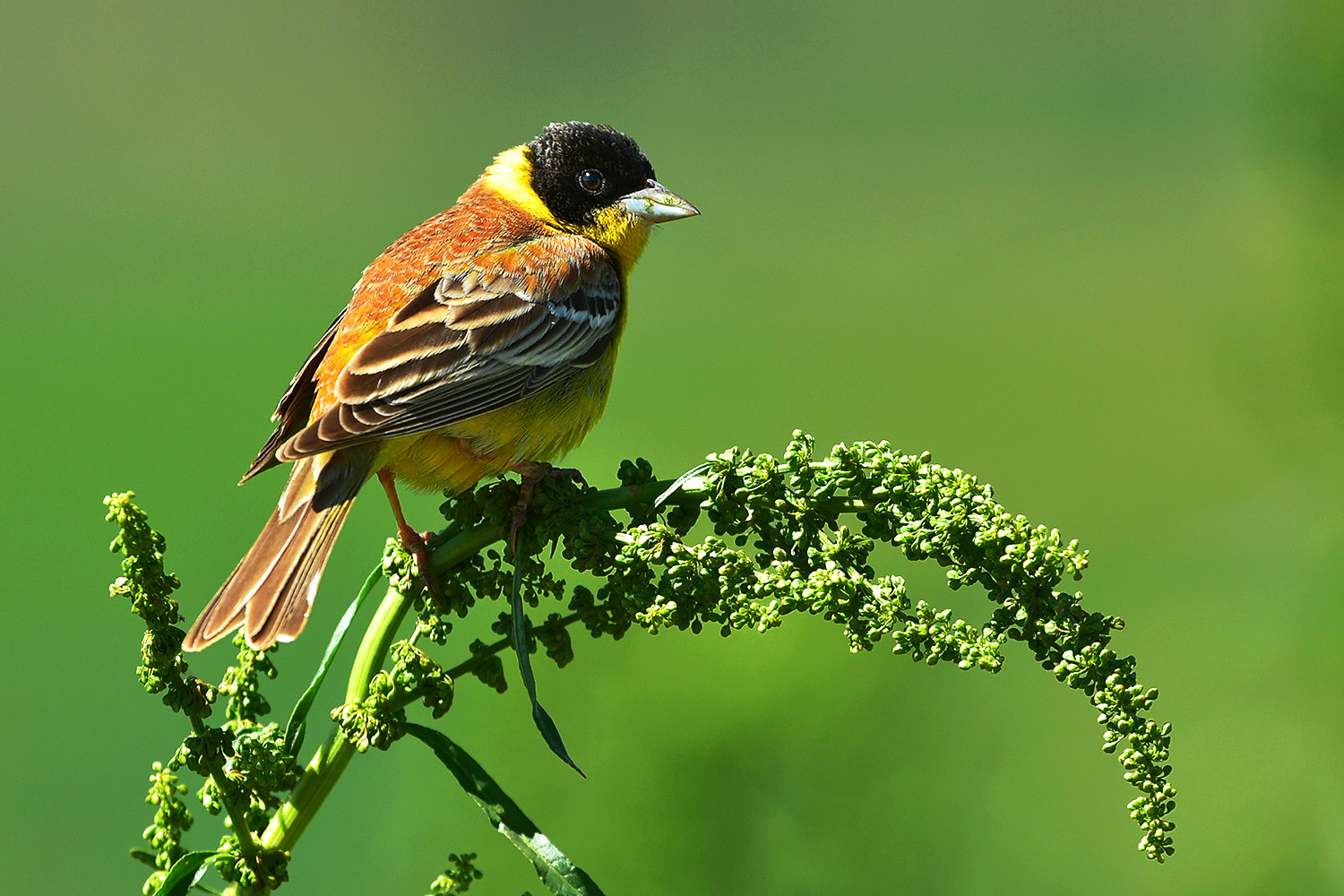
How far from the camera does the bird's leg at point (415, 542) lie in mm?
1928

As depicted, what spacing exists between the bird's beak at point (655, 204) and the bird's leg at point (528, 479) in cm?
122

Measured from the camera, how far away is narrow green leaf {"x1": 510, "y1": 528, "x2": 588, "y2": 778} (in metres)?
1.72

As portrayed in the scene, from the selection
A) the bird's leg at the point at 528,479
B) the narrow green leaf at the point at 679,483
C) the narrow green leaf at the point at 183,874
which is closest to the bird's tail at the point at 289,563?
the bird's leg at the point at 528,479

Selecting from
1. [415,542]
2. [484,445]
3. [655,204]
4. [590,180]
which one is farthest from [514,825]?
[590,180]

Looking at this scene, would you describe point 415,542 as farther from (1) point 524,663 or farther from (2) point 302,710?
(1) point 524,663

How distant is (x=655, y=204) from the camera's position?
3895 mm

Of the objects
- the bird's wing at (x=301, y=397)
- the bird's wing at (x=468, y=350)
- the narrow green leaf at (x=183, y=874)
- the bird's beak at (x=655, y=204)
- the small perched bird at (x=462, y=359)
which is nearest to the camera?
the narrow green leaf at (x=183, y=874)

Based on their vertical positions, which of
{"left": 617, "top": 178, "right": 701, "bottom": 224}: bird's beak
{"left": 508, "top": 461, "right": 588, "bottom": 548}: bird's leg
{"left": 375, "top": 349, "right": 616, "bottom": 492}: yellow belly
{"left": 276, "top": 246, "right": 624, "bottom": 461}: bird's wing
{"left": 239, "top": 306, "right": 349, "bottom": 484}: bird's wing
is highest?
{"left": 617, "top": 178, "right": 701, "bottom": 224}: bird's beak

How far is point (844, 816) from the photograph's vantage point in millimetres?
3875

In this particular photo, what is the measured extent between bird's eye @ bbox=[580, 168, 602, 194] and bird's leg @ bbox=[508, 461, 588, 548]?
1.38 meters

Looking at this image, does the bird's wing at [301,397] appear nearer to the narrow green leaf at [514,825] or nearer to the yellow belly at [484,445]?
the yellow belly at [484,445]

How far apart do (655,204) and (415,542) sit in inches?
73.4

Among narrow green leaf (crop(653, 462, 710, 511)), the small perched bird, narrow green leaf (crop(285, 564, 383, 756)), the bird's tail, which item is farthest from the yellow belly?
narrow green leaf (crop(653, 462, 710, 511))

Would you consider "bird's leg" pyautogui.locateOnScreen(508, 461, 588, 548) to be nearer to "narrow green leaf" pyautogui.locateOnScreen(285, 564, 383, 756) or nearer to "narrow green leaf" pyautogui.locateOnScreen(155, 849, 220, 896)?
"narrow green leaf" pyautogui.locateOnScreen(285, 564, 383, 756)
